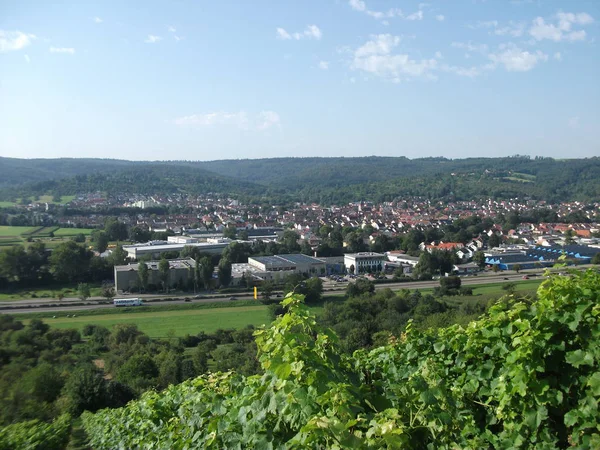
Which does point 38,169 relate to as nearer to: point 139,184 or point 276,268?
point 139,184

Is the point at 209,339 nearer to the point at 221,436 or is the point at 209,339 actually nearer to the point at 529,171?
the point at 221,436

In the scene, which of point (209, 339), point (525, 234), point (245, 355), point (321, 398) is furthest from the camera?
point (525, 234)

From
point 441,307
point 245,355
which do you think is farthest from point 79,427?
point 441,307

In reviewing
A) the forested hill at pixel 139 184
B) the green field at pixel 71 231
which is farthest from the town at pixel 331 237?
the forested hill at pixel 139 184

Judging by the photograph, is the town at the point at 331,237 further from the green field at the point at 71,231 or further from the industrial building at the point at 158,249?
the green field at the point at 71,231

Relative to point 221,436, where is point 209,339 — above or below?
below

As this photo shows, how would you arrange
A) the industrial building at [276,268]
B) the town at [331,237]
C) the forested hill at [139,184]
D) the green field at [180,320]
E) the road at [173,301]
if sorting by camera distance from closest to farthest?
1. the green field at [180,320]
2. the road at [173,301]
3. the industrial building at [276,268]
4. the town at [331,237]
5. the forested hill at [139,184]

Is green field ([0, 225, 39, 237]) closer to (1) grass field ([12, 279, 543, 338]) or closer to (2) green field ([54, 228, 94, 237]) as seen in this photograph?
(2) green field ([54, 228, 94, 237])

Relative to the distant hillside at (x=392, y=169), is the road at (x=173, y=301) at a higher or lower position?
lower
